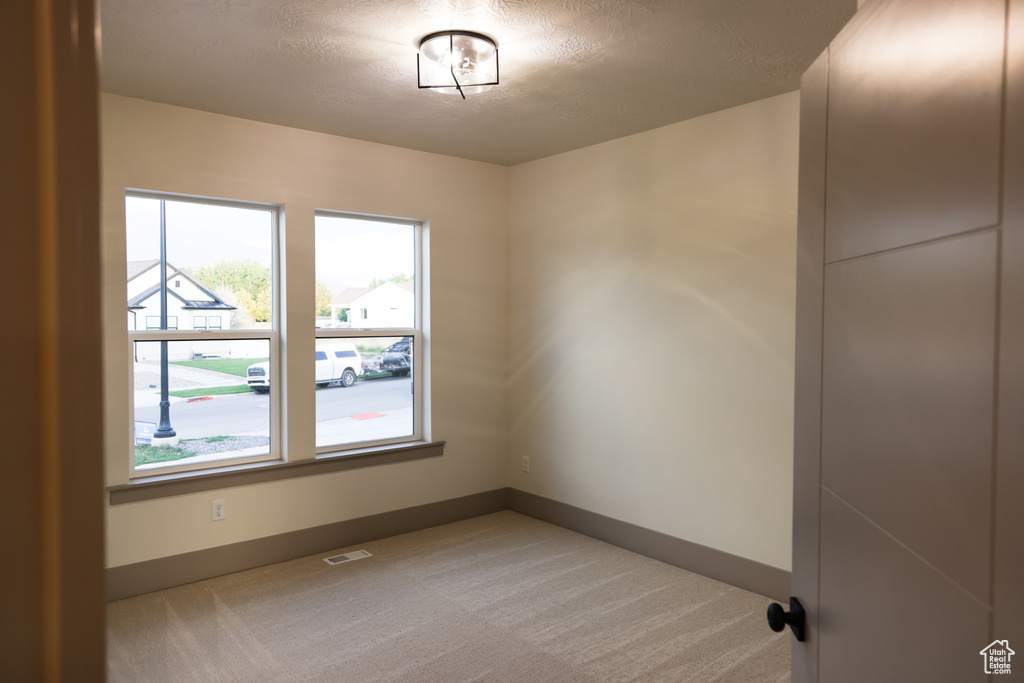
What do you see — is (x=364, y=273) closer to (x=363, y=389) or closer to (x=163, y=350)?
(x=363, y=389)

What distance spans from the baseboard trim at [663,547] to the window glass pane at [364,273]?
5.42 ft

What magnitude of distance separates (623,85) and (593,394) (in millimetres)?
2004

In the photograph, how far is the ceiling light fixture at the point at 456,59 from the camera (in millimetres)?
2652

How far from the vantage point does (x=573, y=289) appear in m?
4.48

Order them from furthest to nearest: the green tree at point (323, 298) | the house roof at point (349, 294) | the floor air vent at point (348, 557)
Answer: the house roof at point (349, 294), the green tree at point (323, 298), the floor air vent at point (348, 557)

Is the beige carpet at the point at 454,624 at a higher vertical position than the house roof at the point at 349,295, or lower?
lower

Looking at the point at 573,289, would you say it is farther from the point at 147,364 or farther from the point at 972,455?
the point at 972,455

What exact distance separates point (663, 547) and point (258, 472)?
2.46 m

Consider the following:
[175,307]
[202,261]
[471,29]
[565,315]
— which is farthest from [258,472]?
[471,29]

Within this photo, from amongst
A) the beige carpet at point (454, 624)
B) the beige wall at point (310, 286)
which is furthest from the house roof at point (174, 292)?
the beige carpet at point (454, 624)

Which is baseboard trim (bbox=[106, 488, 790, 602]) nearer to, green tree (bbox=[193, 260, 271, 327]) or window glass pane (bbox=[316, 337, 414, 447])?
window glass pane (bbox=[316, 337, 414, 447])

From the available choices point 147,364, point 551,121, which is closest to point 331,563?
point 147,364

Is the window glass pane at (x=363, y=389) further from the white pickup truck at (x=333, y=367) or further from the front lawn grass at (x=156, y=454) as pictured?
the front lawn grass at (x=156, y=454)

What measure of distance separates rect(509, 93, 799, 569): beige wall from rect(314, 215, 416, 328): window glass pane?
0.87 metres
